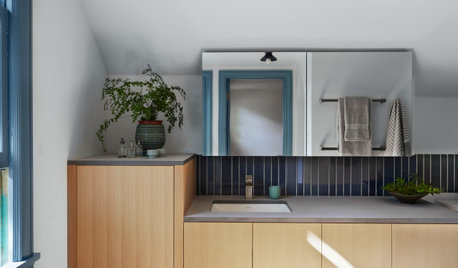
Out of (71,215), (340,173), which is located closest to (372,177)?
(340,173)

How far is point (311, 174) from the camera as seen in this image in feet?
8.64

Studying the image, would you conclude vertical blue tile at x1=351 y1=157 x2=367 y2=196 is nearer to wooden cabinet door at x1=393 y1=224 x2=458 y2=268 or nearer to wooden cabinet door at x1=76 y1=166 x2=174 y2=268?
wooden cabinet door at x1=393 y1=224 x2=458 y2=268

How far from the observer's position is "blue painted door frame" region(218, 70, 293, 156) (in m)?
2.47

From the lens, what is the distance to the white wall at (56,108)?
169cm

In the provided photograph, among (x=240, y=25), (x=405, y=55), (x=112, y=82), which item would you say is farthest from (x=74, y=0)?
(x=405, y=55)

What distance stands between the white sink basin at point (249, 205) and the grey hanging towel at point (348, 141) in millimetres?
576

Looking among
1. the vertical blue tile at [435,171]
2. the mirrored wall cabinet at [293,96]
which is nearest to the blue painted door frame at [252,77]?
the mirrored wall cabinet at [293,96]

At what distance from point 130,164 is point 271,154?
100 cm

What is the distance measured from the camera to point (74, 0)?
2053mm

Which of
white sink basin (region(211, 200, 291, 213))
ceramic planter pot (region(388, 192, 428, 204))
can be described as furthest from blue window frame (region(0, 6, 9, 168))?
ceramic planter pot (region(388, 192, 428, 204))

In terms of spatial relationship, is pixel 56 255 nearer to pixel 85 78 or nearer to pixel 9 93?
pixel 9 93

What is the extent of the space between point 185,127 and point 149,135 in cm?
38

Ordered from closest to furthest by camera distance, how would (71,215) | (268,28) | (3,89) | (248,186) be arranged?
(3,89) → (71,215) → (268,28) → (248,186)

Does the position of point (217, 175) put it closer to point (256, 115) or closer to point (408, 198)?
point (256, 115)
